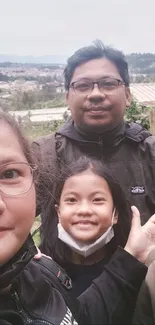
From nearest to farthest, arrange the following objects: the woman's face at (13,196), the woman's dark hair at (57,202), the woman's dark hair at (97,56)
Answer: the woman's face at (13,196)
the woman's dark hair at (57,202)
the woman's dark hair at (97,56)

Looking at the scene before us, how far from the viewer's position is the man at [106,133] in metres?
2.08

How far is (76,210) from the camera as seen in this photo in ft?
5.64

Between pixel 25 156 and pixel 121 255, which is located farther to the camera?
pixel 121 255

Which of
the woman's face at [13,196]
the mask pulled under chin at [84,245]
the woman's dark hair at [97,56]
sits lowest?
the mask pulled under chin at [84,245]

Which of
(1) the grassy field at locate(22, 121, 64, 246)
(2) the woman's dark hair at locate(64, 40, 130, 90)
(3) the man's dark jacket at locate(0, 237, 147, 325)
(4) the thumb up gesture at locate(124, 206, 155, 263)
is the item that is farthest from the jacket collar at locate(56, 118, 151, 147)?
(3) the man's dark jacket at locate(0, 237, 147, 325)

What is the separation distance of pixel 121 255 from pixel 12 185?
58 cm

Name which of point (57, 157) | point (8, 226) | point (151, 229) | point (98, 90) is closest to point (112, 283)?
point (151, 229)

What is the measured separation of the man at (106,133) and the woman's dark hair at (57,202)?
0.18 m

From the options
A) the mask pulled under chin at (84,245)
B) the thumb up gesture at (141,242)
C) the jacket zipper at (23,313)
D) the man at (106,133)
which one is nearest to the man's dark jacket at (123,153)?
the man at (106,133)

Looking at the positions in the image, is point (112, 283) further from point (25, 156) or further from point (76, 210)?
point (25, 156)

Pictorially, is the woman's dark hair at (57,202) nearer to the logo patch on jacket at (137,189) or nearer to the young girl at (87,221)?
the young girl at (87,221)

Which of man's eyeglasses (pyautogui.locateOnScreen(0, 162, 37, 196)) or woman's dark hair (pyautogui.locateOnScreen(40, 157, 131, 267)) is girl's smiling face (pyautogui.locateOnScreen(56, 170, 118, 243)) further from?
man's eyeglasses (pyautogui.locateOnScreen(0, 162, 37, 196))

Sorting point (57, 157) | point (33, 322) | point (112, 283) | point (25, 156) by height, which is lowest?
point (112, 283)

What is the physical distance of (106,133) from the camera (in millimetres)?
2113
